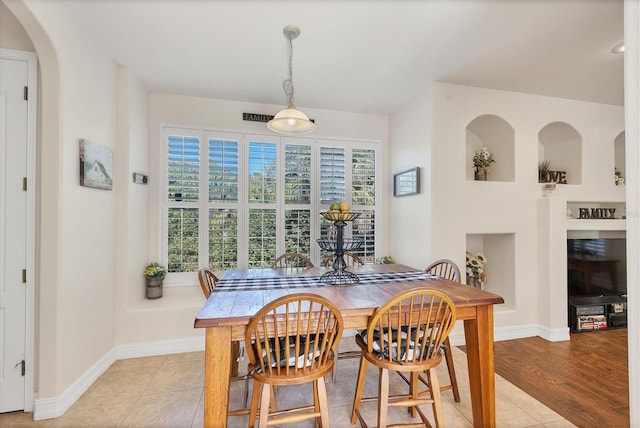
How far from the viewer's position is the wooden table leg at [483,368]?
1.78m

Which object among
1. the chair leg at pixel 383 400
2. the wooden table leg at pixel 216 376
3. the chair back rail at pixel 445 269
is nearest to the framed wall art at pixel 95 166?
the wooden table leg at pixel 216 376

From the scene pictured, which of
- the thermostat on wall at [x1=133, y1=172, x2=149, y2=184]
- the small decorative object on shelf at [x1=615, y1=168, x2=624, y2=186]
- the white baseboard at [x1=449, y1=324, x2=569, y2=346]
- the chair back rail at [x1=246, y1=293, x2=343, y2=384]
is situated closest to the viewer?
the chair back rail at [x1=246, y1=293, x2=343, y2=384]

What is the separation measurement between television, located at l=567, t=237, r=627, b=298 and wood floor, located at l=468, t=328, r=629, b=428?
49cm

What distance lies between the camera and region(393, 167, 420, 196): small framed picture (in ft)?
10.9

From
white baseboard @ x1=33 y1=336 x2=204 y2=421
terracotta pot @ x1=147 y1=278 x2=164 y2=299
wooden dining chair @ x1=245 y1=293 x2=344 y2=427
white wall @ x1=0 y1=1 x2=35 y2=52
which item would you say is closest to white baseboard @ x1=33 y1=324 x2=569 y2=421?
white baseboard @ x1=33 y1=336 x2=204 y2=421

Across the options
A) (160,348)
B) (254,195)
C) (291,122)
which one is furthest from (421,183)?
(160,348)

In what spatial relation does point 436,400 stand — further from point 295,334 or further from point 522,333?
point 522,333

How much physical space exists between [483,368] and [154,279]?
3.11 metres

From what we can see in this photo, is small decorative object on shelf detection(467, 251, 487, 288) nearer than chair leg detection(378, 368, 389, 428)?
No

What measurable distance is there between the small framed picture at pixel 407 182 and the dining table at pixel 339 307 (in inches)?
47.3

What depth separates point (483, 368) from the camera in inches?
70.2

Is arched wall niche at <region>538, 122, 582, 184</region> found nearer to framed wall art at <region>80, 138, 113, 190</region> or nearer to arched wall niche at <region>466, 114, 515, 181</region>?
arched wall niche at <region>466, 114, 515, 181</region>

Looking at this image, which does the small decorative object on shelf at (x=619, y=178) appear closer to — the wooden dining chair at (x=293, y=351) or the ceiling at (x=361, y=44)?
the ceiling at (x=361, y=44)

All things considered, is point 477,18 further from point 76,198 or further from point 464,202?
point 76,198
